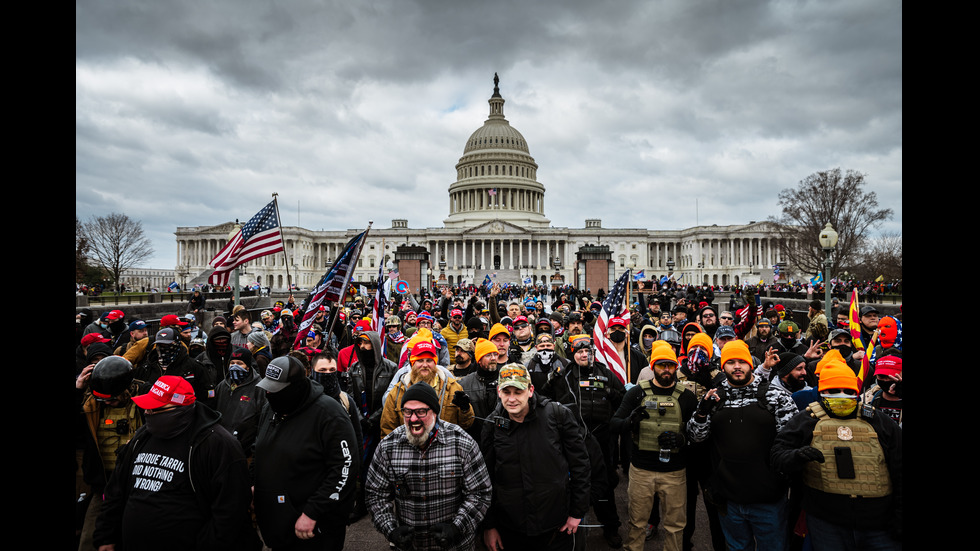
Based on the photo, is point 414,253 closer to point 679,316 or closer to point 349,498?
point 679,316

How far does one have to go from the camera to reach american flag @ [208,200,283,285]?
10492 millimetres

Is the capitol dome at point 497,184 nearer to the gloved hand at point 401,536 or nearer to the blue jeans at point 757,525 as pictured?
the blue jeans at point 757,525

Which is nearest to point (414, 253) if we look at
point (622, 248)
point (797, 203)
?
point (797, 203)

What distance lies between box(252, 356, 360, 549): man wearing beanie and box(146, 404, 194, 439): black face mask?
0.50 meters

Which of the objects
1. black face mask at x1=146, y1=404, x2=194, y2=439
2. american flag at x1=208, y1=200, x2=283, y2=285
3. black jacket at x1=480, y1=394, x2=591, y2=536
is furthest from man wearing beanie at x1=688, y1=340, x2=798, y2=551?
american flag at x1=208, y1=200, x2=283, y2=285

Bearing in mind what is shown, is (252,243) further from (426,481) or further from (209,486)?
(426,481)

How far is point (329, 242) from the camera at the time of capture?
4043 inches

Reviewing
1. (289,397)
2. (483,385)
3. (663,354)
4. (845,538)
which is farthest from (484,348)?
(845,538)

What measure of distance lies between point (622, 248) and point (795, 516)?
323ft

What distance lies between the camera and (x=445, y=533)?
3439 mm

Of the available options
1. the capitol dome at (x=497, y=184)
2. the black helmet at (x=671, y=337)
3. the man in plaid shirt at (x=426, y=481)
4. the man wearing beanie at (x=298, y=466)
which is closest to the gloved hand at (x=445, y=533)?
the man in plaid shirt at (x=426, y=481)

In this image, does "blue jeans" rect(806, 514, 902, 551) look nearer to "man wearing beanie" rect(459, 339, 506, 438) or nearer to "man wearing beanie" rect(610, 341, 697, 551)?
"man wearing beanie" rect(610, 341, 697, 551)

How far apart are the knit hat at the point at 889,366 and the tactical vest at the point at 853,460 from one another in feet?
3.02
